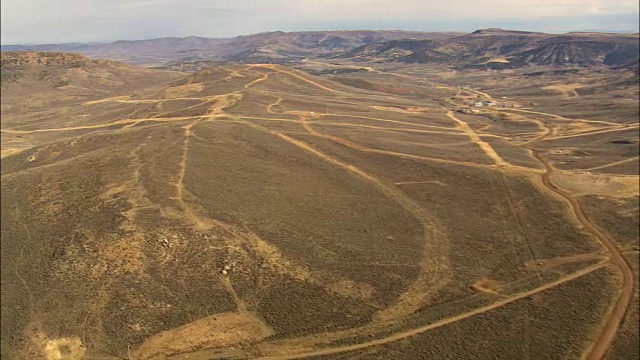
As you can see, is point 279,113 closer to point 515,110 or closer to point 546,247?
point 546,247

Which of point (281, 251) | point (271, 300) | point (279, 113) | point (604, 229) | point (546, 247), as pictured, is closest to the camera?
point (271, 300)

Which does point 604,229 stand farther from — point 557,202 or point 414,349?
point 414,349

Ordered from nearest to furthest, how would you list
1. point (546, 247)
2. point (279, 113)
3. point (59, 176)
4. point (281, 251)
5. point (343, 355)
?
point (343, 355)
point (281, 251)
point (546, 247)
point (59, 176)
point (279, 113)

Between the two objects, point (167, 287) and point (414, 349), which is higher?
point (167, 287)

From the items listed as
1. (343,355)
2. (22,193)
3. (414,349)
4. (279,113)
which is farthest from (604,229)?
(22,193)

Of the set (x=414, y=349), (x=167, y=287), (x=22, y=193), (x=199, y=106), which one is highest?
(x=199, y=106)

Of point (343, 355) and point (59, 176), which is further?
point (59, 176)
